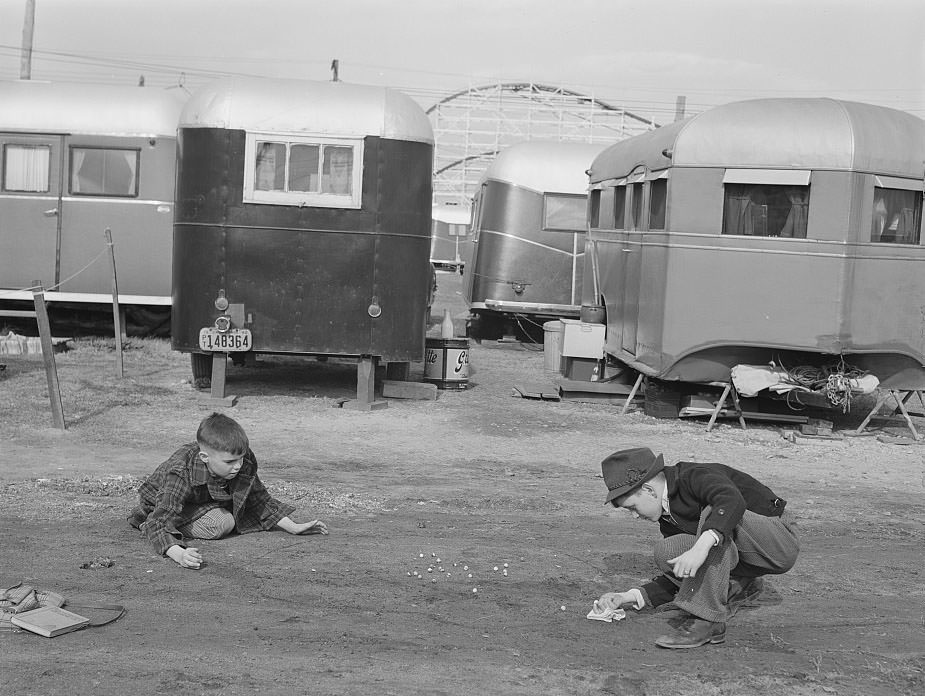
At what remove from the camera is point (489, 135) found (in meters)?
70.6

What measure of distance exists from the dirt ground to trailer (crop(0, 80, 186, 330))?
5456mm

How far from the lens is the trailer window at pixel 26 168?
52.5 feet

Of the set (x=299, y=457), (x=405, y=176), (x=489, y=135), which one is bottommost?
(x=299, y=457)

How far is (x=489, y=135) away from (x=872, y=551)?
65321mm

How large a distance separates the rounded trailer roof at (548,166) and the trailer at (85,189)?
5.40 metres

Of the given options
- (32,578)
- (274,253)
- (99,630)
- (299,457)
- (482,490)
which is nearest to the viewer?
(99,630)

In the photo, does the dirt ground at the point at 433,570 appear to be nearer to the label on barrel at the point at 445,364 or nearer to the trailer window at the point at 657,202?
the label on barrel at the point at 445,364

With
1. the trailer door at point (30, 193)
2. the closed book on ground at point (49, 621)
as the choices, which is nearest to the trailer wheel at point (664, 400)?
the closed book on ground at point (49, 621)

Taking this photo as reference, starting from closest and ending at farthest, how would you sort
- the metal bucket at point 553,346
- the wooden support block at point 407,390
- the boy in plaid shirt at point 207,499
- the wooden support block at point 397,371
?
1. the boy in plaid shirt at point 207,499
2. the wooden support block at point 407,390
3. the wooden support block at point 397,371
4. the metal bucket at point 553,346

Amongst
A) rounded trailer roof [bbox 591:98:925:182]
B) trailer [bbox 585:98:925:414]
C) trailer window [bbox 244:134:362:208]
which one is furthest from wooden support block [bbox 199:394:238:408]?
rounded trailer roof [bbox 591:98:925:182]

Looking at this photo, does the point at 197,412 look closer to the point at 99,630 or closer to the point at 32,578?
the point at 32,578

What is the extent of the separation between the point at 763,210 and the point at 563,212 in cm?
726

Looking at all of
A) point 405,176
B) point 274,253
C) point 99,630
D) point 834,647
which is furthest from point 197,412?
point 834,647

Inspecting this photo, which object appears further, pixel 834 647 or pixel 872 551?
pixel 872 551
